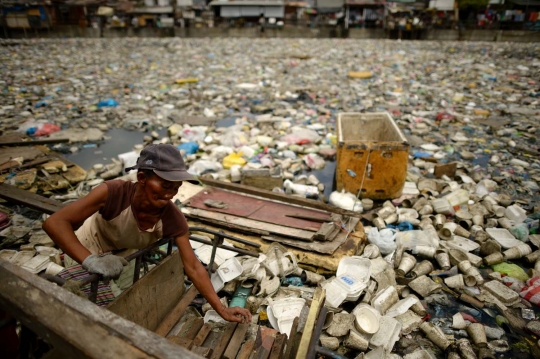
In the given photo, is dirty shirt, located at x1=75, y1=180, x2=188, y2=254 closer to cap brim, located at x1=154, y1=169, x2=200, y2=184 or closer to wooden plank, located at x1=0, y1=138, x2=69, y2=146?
cap brim, located at x1=154, y1=169, x2=200, y2=184

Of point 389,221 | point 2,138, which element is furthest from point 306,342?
point 2,138

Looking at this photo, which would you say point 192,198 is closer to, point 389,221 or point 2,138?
point 389,221

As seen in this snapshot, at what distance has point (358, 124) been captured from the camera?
17.5ft

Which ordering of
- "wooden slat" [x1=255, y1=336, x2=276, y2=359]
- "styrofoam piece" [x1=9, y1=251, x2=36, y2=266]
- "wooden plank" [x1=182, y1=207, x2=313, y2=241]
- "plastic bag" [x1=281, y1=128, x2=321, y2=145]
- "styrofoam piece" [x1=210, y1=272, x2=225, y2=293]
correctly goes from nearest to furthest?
"wooden slat" [x1=255, y1=336, x2=276, y2=359]
"styrofoam piece" [x1=210, y1=272, x2=225, y2=293]
"styrofoam piece" [x1=9, y1=251, x2=36, y2=266]
"wooden plank" [x1=182, y1=207, x2=313, y2=241]
"plastic bag" [x1=281, y1=128, x2=321, y2=145]

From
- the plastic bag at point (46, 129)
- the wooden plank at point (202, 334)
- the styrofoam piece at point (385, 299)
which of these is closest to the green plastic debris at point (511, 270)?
the styrofoam piece at point (385, 299)

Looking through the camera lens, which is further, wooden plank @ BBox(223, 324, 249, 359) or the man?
wooden plank @ BBox(223, 324, 249, 359)

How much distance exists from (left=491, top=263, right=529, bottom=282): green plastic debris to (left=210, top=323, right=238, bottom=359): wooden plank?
266 centimetres

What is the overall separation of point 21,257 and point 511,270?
15.1 feet

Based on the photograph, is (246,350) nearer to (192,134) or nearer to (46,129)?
(192,134)

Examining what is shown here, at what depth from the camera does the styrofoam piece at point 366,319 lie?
229 centimetres

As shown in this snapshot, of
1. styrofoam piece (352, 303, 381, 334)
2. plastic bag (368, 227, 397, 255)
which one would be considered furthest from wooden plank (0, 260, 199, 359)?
plastic bag (368, 227, 397, 255)

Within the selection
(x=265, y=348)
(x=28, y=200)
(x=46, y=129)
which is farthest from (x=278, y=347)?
(x=46, y=129)

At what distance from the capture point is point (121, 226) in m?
1.98

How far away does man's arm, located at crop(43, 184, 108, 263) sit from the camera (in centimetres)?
174
